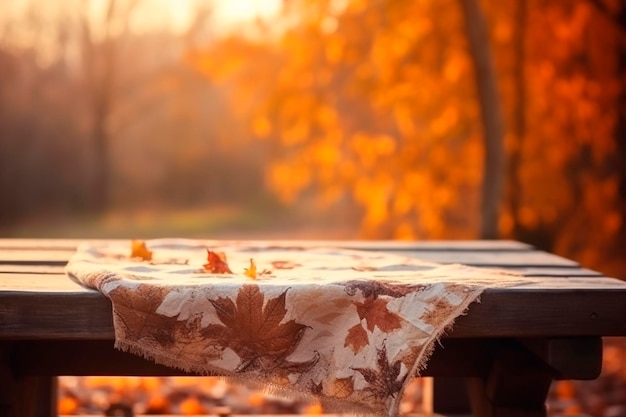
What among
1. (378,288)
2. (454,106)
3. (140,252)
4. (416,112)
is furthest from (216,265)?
(454,106)

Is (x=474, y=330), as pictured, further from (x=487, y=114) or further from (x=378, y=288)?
(x=487, y=114)

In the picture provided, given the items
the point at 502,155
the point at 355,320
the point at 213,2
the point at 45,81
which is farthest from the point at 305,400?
the point at 213,2

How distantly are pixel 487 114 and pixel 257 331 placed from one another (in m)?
3.92

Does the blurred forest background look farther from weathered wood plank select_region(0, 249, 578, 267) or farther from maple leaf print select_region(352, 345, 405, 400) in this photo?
maple leaf print select_region(352, 345, 405, 400)

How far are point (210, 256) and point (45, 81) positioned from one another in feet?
37.5

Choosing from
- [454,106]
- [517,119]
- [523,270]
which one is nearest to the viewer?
[523,270]

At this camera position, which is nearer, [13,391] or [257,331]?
[257,331]

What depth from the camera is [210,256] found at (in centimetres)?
233

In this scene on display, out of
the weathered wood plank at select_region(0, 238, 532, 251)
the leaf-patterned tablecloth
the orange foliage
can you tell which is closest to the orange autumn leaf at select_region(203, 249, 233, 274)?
the leaf-patterned tablecloth

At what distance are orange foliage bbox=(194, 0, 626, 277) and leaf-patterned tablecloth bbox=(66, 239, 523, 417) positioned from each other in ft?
14.4

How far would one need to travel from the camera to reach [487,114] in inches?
222

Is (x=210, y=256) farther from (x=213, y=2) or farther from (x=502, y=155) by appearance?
(x=213, y=2)

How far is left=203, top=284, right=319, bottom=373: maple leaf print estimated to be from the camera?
195 cm

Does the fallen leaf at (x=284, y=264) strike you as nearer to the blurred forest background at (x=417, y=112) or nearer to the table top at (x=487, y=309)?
the table top at (x=487, y=309)
